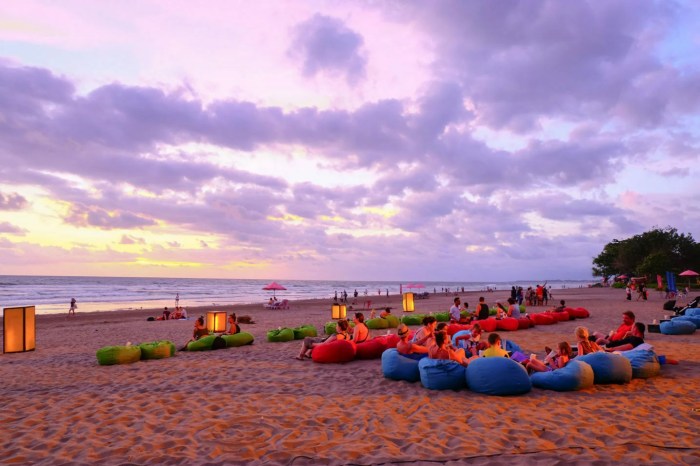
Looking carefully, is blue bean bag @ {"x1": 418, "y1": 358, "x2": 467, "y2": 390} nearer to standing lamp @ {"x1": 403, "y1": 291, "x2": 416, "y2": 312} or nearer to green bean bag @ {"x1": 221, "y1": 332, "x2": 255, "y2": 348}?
green bean bag @ {"x1": 221, "y1": 332, "x2": 255, "y2": 348}

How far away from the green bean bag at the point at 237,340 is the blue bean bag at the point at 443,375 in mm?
6662

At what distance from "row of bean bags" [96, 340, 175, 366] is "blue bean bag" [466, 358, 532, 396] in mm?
7120

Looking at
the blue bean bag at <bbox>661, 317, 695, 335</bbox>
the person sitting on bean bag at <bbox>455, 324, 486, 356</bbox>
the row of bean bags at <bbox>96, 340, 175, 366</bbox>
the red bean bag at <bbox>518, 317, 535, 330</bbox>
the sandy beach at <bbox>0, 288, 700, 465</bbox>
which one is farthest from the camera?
the red bean bag at <bbox>518, 317, 535, 330</bbox>

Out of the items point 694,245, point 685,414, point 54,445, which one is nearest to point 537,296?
point 685,414

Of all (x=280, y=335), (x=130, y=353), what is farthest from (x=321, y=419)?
(x=280, y=335)

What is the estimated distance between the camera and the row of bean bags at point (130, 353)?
9.98 meters

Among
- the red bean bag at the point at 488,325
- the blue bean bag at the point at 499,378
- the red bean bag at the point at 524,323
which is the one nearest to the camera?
the blue bean bag at the point at 499,378

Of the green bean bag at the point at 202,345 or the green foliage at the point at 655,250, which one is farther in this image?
the green foliage at the point at 655,250

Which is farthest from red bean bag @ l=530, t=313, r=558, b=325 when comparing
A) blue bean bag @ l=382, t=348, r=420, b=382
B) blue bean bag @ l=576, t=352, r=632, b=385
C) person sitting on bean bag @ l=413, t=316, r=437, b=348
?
blue bean bag @ l=382, t=348, r=420, b=382

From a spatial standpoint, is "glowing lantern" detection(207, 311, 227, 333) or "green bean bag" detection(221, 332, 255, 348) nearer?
"green bean bag" detection(221, 332, 255, 348)

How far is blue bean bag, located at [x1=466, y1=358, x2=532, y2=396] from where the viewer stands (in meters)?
6.84

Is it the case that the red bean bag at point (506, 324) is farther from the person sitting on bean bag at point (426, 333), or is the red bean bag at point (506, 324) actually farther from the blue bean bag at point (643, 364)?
the blue bean bag at point (643, 364)

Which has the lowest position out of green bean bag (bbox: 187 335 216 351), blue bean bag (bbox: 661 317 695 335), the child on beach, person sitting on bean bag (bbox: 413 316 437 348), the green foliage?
blue bean bag (bbox: 661 317 695 335)

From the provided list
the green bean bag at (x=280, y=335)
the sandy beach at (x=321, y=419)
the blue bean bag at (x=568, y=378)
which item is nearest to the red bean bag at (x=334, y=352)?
the sandy beach at (x=321, y=419)
